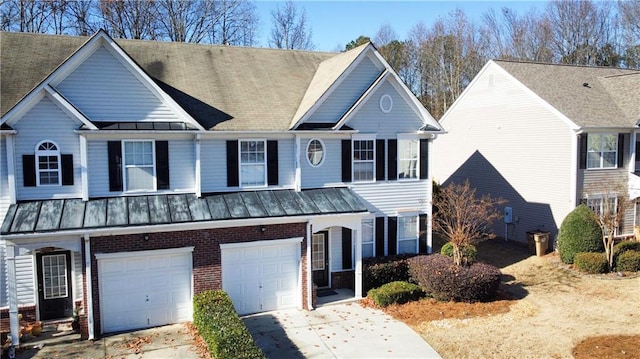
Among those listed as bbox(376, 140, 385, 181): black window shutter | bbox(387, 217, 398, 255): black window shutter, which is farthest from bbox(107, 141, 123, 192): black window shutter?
bbox(387, 217, 398, 255): black window shutter

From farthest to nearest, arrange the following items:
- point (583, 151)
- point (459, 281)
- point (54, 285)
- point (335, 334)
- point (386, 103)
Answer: point (583, 151) → point (386, 103) → point (459, 281) → point (54, 285) → point (335, 334)

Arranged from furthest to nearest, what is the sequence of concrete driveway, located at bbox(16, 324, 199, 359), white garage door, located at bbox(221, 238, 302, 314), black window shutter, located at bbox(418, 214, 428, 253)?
black window shutter, located at bbox(418, 214, 428, 253) → white garage door, located at bbox(221, 238, 302, 314) → concrete driveway, located at bbox(16, 324, 199, 359)

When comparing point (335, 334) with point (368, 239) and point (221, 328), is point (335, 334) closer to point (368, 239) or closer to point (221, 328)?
point (221, 328)

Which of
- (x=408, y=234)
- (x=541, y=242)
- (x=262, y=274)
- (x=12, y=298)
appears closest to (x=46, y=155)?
(x=12, y=298)

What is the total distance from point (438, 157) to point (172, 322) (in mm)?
21987

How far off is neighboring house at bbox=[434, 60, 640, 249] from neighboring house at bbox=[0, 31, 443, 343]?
773cm

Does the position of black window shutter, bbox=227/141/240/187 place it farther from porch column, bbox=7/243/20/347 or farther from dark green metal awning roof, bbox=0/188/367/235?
porch column, bbox=7/243/20/347

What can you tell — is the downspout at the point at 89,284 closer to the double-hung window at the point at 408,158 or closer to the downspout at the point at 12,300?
the downspout at the point at 12,300

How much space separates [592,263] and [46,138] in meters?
21.2

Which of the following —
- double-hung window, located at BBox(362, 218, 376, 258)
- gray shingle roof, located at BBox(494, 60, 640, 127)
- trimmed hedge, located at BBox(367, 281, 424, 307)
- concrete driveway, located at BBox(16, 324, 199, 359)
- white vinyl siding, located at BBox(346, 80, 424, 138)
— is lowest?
concrete driveway, located at BBox(16, 324, 199, 359)

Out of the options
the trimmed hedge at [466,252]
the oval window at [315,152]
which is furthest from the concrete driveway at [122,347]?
the trimmed hedge at [466,252]

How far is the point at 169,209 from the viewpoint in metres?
16.2

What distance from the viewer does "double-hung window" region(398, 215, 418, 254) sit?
20.4 meters

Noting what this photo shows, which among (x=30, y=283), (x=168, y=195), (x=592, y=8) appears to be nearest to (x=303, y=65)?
(x=168, y=195)
